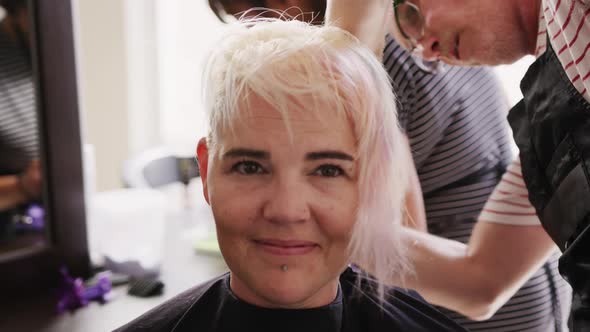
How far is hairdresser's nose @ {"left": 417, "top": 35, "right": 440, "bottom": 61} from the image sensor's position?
1.04 m

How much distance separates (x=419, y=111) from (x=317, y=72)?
46 cm

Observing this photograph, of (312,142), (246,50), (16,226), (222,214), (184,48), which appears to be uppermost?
(184,48)

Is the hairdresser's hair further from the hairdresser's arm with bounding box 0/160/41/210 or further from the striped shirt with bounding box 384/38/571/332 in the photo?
the hairdresser's arm with bounding box 0/160/41/210

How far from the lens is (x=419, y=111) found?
3.67ft

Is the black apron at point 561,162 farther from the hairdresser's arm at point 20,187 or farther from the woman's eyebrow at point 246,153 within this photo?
the hairdresser's arm at point 20,187

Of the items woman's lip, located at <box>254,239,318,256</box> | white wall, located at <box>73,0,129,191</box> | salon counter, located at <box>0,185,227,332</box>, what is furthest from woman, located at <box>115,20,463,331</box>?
white wall, located at <box>73,0,129,191</box>

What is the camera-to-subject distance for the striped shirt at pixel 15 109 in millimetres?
1243

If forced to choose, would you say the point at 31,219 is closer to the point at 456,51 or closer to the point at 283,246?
the point at 283,246

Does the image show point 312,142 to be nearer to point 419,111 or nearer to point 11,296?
point 419,111

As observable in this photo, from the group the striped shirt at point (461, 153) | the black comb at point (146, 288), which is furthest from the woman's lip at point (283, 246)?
the black comb at point (146, 288)

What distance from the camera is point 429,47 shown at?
1.06 metres

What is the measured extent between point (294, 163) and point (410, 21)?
55 centimetres

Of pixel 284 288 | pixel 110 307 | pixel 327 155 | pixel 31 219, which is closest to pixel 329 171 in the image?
pixel 327 155

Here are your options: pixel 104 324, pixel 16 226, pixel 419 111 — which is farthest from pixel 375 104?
pixel 16 226
